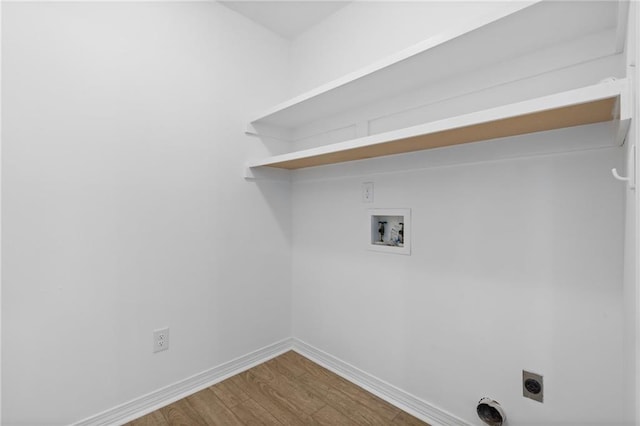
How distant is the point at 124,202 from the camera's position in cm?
152

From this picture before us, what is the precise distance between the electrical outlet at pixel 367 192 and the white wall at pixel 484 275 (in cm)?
4

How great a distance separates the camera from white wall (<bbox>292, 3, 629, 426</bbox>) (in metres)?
1.07

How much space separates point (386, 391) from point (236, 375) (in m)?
0.92

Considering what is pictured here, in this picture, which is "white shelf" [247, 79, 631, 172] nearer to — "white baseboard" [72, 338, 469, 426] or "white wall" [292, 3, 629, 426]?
"white wall" [292, 3, 629, 426]

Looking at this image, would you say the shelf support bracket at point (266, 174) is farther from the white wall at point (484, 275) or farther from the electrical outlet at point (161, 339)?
the electrical outlet at point (161, 339)

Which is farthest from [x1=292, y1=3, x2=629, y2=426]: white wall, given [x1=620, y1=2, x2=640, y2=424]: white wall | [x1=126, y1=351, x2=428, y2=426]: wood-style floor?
[x1=620, y1=2, x2=640, y2=424]: white wall

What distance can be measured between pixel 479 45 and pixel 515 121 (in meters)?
0.35

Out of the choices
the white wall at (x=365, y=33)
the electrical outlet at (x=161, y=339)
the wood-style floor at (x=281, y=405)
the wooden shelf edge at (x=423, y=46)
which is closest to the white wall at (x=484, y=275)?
the white wall at (x=365, y=33)

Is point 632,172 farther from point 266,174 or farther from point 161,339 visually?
point 161,339

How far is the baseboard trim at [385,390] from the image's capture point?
1456 millimetres

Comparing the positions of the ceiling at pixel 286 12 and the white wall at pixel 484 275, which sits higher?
the ceiling at pixel 286 12

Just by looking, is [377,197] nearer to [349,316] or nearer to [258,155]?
[349,316]

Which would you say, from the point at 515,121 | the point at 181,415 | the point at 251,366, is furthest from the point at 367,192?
the point at 181,415

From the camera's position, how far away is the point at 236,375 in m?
1.90
